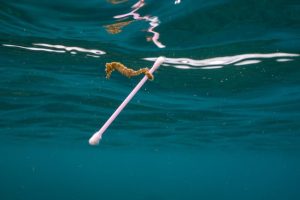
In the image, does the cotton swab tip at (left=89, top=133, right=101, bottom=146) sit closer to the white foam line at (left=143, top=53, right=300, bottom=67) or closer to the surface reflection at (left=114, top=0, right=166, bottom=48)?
the surface reflection at (left=114, top=0, right=166, bottom=48)

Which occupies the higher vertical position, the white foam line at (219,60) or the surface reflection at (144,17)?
the surface reflection at (144,17)

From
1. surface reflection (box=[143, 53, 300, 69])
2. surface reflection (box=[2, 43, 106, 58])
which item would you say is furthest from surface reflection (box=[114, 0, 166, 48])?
surface reflection (box=[2, 43, 106, 58])

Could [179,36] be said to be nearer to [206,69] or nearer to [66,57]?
[206,69]

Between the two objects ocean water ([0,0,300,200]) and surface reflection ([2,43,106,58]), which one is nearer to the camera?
ocean water ([0,0,300,200])

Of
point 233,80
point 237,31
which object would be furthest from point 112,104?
point 237,31

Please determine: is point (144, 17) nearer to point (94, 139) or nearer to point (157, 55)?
point (157, 55)

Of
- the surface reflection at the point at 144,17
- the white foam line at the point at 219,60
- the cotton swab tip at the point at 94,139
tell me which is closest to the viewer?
the cotton swab tip at the point at 94,139

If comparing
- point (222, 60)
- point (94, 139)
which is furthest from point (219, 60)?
point (94, 139)

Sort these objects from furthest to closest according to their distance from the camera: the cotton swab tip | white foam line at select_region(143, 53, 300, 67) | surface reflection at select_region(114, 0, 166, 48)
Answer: white foam line at select_region(143, 53, 300, 67) < surface reflection at select_region(114, 0, 166, 48) < the cotton swab tip

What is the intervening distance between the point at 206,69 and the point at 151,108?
30.0 feet

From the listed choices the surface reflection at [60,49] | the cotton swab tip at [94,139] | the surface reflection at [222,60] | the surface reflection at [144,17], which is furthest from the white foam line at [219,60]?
the cotton swab tip at [94,139]

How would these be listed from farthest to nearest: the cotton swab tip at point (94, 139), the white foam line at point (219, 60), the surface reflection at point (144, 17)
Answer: the white foam line at point (219, 60), the surface reflection at point (144, 17), the cotton swab tip at point (94, 139)

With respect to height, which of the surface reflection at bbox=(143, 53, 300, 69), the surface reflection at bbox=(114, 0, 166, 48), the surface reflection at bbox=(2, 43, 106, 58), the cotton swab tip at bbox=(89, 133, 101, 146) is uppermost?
the surface reflection at bbox=(114, 0, 166, 48)

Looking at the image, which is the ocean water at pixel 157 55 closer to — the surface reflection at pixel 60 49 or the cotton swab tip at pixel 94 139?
the surface reflection at pixel 60 49
